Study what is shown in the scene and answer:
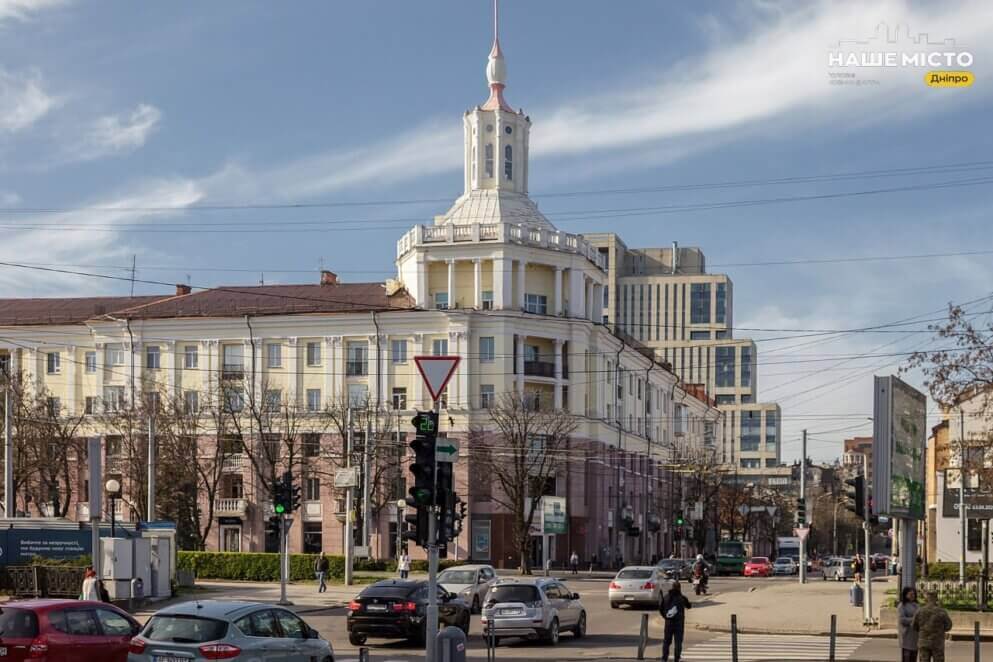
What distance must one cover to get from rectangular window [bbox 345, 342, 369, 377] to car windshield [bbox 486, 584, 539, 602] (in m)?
61.9

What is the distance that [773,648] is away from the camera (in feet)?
105

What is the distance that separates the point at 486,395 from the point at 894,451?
5801cm

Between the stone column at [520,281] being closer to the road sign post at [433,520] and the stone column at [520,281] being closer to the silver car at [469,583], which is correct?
the silver car at [469,583]

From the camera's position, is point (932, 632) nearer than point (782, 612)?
Yes

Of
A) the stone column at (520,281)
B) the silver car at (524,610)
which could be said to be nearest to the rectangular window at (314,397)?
the stone column at (520,281)

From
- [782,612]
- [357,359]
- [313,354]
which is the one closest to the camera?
[782,612]

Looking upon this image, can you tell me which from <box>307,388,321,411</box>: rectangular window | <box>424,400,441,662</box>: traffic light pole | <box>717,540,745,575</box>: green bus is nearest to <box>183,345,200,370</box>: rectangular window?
<box>307,388,321,411</box>: rectangular window

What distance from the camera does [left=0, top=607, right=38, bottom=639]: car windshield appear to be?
20.5m

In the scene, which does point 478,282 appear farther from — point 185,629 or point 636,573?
point 185,629

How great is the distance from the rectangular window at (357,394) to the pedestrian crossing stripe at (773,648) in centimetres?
5721

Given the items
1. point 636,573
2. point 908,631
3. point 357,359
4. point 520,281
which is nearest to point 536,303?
point 520,281

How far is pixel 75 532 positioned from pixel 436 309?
46.7m

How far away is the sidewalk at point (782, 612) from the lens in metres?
37.4

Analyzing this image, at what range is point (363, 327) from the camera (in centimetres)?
9388
